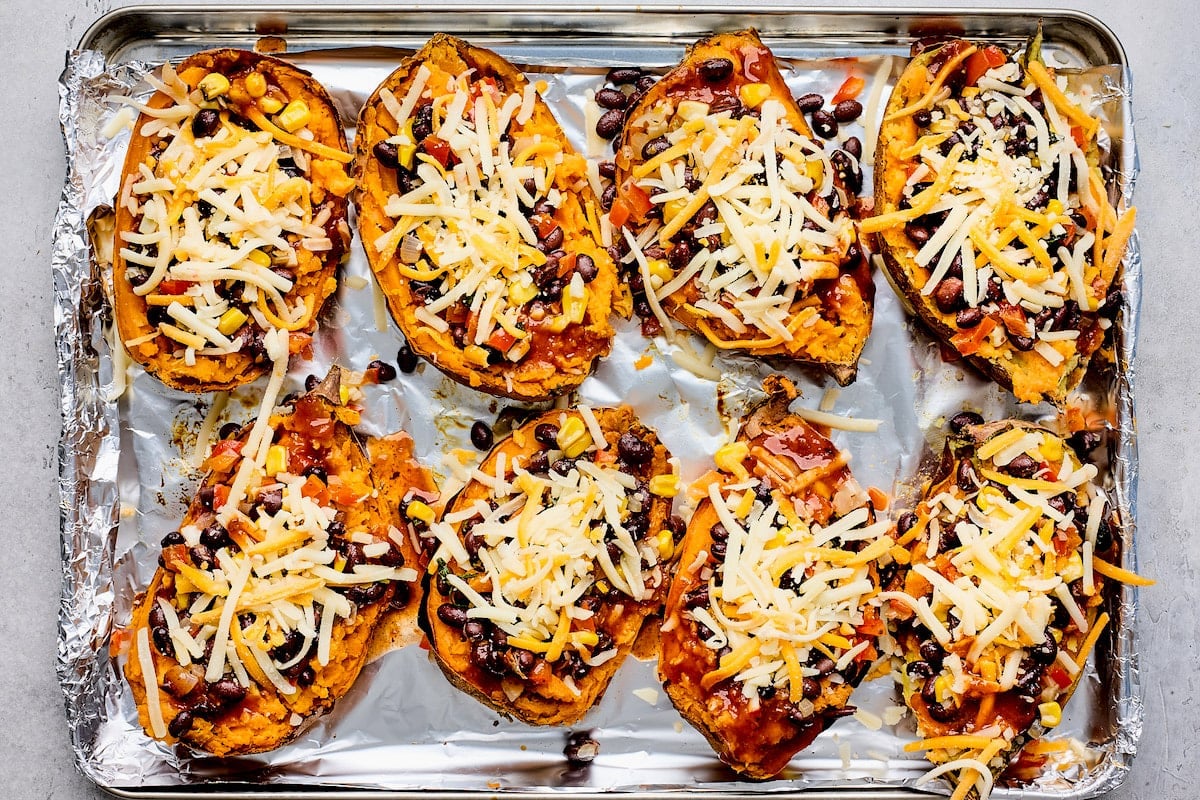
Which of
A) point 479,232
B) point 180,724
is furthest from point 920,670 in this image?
point 180,724

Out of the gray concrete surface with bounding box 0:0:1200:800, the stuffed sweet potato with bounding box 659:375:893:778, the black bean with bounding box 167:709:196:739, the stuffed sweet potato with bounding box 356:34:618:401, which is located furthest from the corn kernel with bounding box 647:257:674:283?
the black bean with bounding box 167:709:196:739

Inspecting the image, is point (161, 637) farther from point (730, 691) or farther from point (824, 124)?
point (824, 124)

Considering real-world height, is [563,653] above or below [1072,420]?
below

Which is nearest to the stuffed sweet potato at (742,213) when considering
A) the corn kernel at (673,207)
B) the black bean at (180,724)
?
the corn kernel at (673,207)

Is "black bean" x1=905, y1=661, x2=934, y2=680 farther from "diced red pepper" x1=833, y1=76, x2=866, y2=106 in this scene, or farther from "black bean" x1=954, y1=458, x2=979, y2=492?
"diced red pepper" x1=833, y1=76, x2=866, y2=106

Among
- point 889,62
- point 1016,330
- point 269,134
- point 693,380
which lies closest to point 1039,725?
point 1016,330

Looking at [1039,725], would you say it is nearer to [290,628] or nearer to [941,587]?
[941,587]

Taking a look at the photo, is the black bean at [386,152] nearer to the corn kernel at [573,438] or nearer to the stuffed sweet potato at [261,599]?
the stuffed sweet potato at [261,599]
